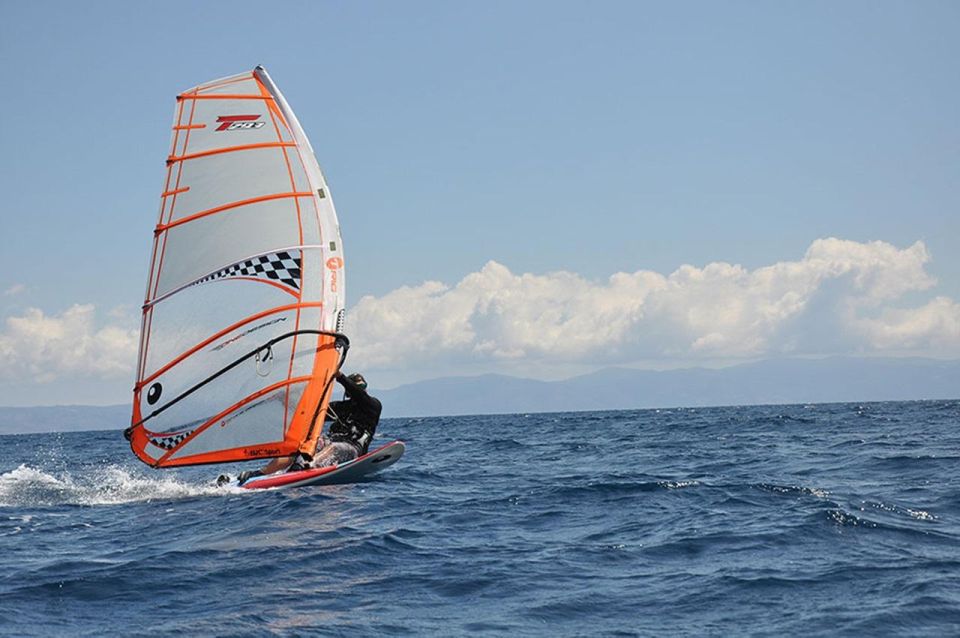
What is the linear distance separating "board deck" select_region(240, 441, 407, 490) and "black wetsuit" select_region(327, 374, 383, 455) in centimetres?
44

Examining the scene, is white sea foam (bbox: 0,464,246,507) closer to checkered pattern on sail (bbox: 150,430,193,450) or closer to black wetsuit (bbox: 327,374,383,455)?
checkered pattern on sail (bbox: 150,430,193,450)

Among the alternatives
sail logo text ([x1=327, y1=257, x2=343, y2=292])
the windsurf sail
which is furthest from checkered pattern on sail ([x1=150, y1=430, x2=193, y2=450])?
sail logo text ([x1=327, y1=257, x2=343, y2=292])

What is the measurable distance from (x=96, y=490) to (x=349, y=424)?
5610mm

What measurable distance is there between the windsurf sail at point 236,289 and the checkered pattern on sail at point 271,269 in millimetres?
21

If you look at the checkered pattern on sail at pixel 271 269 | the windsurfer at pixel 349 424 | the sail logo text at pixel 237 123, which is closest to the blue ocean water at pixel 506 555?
the windsurfer at pixel 349 424

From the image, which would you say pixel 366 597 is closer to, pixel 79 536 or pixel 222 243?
pixel 79 536

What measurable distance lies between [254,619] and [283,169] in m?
10.6

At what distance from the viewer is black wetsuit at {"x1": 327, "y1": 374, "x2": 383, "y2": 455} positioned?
1817cm

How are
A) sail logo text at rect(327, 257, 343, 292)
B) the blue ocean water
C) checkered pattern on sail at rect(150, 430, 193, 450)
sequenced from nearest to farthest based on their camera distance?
the blue ocean water < checkered pattern on sail at rect(150, 430, 193, 450) < sail logo text at rect(327, 257, 343, 292)

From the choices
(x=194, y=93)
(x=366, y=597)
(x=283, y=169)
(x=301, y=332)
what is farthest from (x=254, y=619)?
(x=194, y=93)

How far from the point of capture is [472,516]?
44.8 ft

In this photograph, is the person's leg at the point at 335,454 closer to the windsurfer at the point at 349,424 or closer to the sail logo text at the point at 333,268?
the windsurfer at the point at 349,424

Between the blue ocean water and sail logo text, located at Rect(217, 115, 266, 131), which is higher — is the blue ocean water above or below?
below

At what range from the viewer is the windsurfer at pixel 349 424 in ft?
58.6
